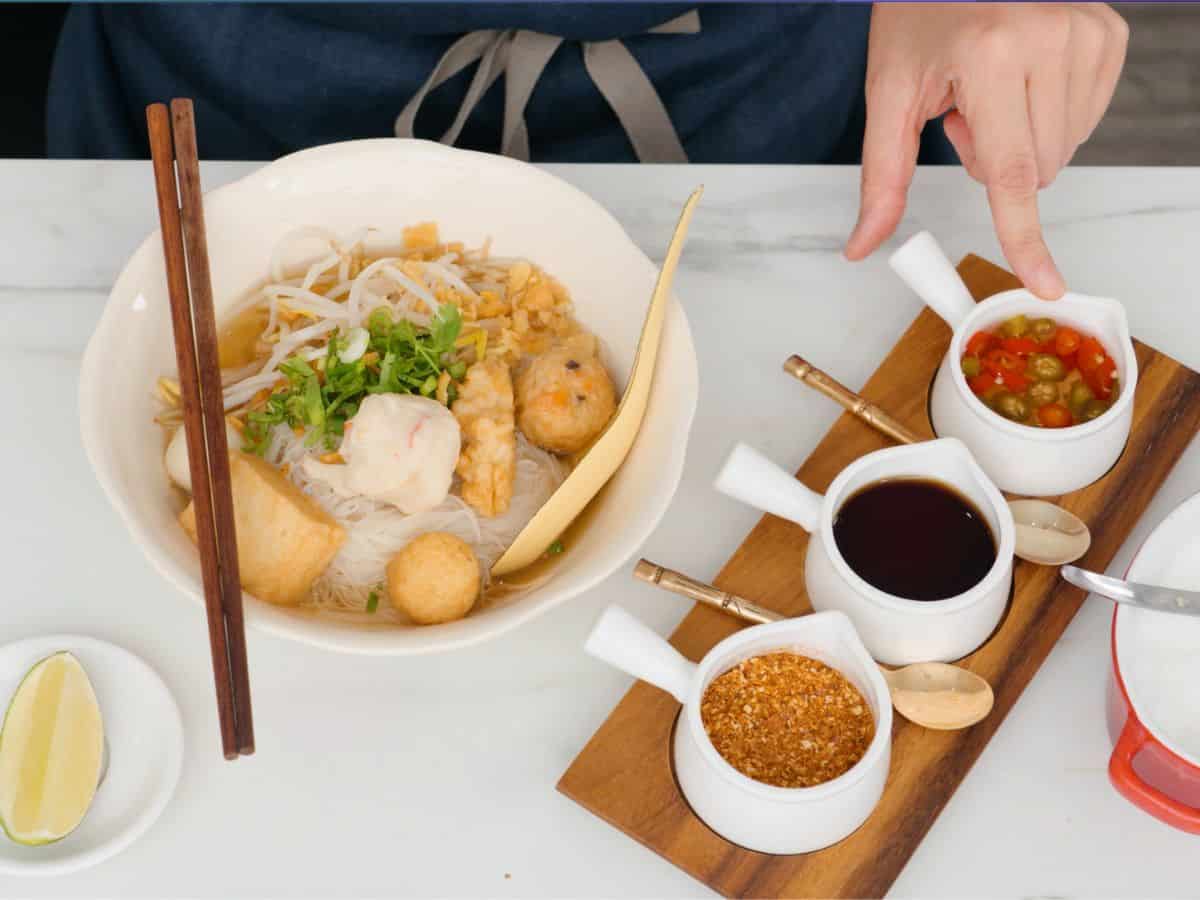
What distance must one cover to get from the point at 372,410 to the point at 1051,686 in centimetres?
67

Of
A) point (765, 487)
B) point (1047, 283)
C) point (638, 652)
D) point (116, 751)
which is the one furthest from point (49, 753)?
point (1047, 283)

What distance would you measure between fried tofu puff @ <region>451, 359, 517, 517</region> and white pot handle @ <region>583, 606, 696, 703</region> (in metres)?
0.19

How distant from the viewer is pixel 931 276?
4.38ft

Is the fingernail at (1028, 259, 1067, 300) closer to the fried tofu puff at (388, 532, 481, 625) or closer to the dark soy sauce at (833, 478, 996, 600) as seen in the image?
the dark soy sauce at (833, 478, 996, 600)

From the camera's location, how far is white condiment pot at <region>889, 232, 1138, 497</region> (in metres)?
1.25

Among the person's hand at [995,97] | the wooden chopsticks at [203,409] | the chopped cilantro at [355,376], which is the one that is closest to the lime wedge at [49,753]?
the wooden chopsticks at [203,409]

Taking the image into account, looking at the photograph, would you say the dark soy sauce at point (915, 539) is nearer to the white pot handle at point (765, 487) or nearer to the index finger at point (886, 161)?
the white pot handle at point (765, 487)

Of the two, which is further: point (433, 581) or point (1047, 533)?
point (1047, 533)

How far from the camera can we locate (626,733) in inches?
46.6

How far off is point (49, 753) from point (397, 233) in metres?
0.58

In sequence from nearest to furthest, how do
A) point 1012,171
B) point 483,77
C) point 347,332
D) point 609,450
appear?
point 609,450 → point 347,332 → point 1012,171 → point 483,77

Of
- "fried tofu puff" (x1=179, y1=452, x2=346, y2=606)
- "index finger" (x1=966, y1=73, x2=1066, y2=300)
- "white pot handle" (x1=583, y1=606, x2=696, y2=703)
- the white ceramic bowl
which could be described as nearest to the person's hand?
"index finger" (x1=966, y1=73, x2=1066, y2=300)

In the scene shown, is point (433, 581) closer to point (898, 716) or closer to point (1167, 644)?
point (898, 716)

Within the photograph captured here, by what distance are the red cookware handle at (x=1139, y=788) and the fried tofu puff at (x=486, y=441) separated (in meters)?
0.57
